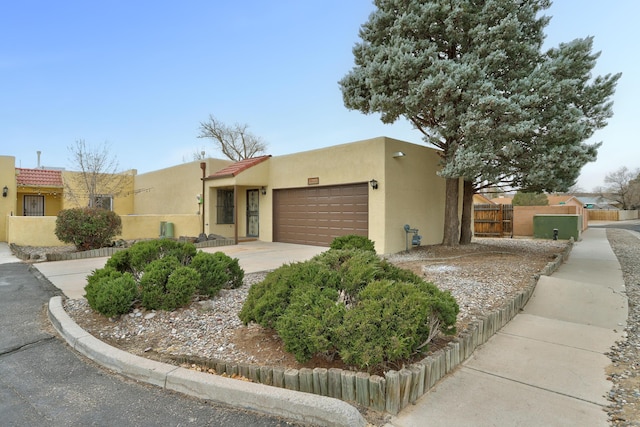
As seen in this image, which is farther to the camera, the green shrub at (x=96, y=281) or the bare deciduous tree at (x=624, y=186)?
the bare deciduous tree at (x=624, y=186)

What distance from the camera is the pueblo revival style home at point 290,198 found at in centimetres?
1058

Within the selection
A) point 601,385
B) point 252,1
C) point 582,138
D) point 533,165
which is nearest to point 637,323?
point 601,385

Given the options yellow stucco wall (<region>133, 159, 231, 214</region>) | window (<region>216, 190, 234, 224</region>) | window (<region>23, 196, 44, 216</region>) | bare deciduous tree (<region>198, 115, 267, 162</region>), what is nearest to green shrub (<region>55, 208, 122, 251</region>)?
window (<region>216, 190, 234, 224</region>)

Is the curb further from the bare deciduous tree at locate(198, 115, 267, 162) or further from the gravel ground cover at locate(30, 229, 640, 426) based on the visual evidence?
the bare deciduous tree at locate(198, 115, 267, 162)

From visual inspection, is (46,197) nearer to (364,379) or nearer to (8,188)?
(8,188)

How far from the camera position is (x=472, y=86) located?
8359 millimetres

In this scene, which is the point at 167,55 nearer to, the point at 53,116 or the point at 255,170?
the point at 255,170

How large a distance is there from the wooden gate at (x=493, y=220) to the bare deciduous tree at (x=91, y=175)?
18.2m

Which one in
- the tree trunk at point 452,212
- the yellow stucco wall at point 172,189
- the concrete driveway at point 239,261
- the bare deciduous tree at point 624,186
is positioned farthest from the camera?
the bare deciduous tree at point 624,186

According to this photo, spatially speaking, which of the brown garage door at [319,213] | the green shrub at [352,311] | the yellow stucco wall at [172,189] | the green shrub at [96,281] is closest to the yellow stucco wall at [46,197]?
the yellow stucco wall at [172,189]

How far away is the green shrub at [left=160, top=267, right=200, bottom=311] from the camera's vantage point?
4.37m

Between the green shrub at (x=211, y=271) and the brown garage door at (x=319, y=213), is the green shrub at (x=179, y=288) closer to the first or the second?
the green shrub at (x=211, y=271)

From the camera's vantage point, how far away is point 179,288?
440 cm

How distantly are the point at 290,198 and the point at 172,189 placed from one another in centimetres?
781
